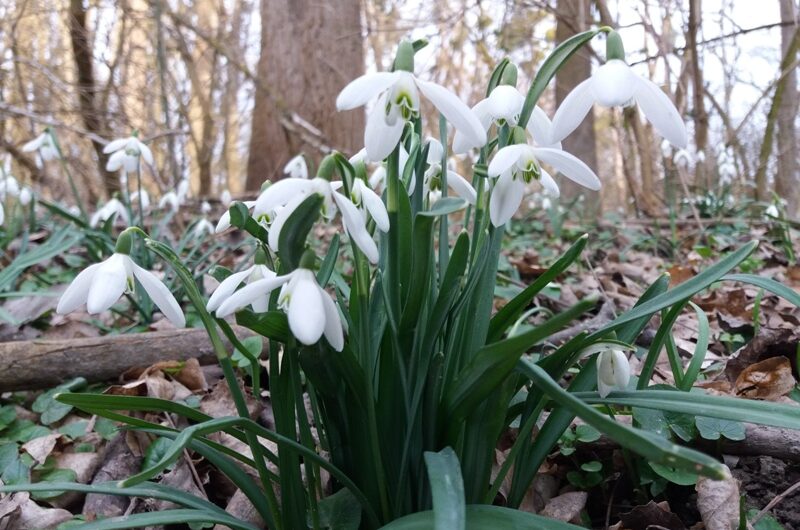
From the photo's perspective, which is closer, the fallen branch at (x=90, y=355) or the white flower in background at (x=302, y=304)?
the white flower in background at (x=302, y=304)

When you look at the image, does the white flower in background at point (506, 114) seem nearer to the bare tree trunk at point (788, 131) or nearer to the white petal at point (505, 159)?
the white petal at point (505, 159)

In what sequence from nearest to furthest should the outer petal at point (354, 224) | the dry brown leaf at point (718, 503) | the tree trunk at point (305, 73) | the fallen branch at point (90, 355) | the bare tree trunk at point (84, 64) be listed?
1. the outer petal at point (354, 224)
2. the dry brown leaf at point (718, 503)
3. the fallen branch at point (90, 355)
4. the tree trunk at point (305, 73)
5. the bare tree trunk at point (84, 64)

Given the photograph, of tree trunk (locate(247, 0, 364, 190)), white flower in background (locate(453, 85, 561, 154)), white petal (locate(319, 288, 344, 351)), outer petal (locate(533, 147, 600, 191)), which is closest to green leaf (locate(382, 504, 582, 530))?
white petal (locate(319, 288, 344, 351))

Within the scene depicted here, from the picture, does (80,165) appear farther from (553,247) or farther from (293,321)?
(293,321)

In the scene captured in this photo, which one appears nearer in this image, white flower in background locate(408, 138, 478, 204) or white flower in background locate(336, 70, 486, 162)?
white flower in background locate(336, 70, 486, 162)

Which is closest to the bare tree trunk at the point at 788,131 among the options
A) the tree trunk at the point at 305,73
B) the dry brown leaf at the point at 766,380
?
the tree trunk at the point at 305,73

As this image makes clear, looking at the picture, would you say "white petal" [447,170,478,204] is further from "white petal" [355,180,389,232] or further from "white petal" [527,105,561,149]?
"white petal" [355,180,389,232]

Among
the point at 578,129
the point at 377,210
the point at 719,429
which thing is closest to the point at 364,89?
the point at 377,210

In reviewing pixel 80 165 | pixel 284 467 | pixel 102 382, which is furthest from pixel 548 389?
pixel 80 165
